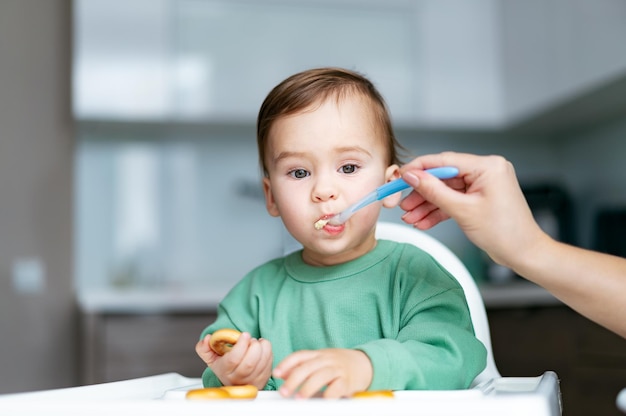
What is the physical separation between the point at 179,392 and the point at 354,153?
14.4 inches

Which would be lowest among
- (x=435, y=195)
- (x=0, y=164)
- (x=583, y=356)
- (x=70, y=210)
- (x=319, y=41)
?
(x=583, y=356)

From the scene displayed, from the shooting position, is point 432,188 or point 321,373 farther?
point 432,188

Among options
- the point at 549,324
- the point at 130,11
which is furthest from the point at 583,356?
the point at 130,11

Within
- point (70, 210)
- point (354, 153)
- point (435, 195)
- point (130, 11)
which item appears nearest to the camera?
point (435, 195)

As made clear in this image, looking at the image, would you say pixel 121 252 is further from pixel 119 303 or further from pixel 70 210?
pixel 119 303

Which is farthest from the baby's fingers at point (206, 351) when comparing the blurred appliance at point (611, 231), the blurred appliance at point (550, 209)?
the blurred appliance at point (550, 209)

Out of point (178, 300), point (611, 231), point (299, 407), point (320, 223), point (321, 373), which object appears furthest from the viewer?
point (611, 231)

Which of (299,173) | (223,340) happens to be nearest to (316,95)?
(299,173)

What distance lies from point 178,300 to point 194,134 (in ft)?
2.71

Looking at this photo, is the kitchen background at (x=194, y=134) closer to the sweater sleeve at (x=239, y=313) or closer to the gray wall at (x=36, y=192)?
the gray wall at (x=36, y=192)

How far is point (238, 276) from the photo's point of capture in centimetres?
308

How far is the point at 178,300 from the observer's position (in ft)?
8.10

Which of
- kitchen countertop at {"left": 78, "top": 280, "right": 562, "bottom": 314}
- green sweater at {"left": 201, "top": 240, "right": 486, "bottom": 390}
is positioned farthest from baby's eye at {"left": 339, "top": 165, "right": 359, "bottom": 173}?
kitchen countertop at {"left": 78, "top": 280, "right": 562, "bottom": 314}

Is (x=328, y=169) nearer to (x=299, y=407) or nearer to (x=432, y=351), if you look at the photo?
(x=432, y=351)
